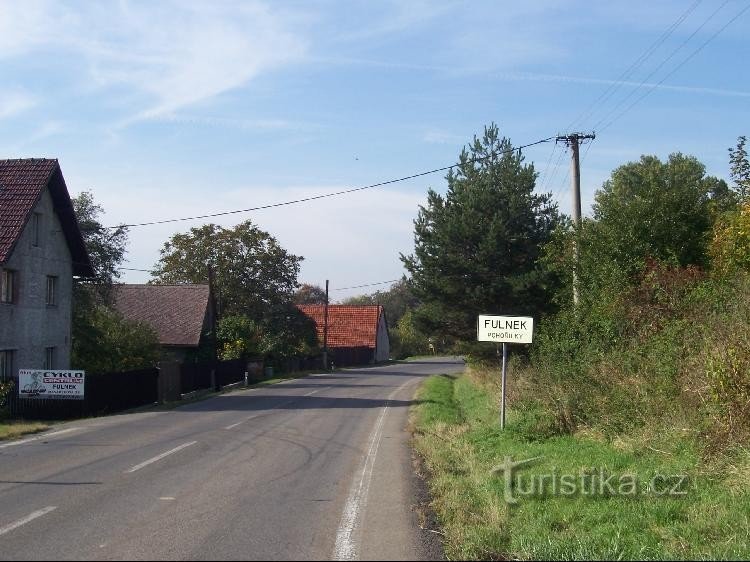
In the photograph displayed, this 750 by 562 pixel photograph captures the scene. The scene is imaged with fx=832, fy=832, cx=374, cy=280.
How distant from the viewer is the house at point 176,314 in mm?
45281

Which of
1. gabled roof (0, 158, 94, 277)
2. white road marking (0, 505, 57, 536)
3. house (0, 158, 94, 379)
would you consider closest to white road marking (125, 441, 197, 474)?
white road marking (0, 505, 57, 536)

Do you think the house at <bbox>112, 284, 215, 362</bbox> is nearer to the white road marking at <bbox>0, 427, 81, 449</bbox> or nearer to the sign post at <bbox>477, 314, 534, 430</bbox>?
the white road marking at <bbox>0, 427, 81, 449</bbox>

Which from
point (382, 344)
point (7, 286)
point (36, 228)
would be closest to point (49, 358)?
point (7, 286)

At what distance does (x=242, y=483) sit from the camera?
36.1ft

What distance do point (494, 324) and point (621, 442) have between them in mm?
5848

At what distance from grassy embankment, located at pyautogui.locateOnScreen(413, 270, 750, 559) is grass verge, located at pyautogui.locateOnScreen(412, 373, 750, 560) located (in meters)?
0.02

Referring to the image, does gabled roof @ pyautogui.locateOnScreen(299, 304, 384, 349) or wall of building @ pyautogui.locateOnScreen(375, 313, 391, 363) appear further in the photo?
wall of building @ pyautogui.locateOnScreen(375, 313, 391, 363)

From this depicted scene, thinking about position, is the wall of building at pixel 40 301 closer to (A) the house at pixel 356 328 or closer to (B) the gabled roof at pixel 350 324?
(A) the house at pixel 356 328

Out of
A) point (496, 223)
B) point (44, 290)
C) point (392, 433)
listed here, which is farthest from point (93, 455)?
point (496, 223)

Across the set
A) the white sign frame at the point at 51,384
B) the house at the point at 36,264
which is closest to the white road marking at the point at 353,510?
the white sign frame at the point at 51,384

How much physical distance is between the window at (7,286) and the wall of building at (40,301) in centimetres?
13

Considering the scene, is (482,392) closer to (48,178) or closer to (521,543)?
(48,178)

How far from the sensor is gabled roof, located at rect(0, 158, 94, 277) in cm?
2592

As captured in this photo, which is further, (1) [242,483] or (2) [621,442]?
(2) [621,442]
